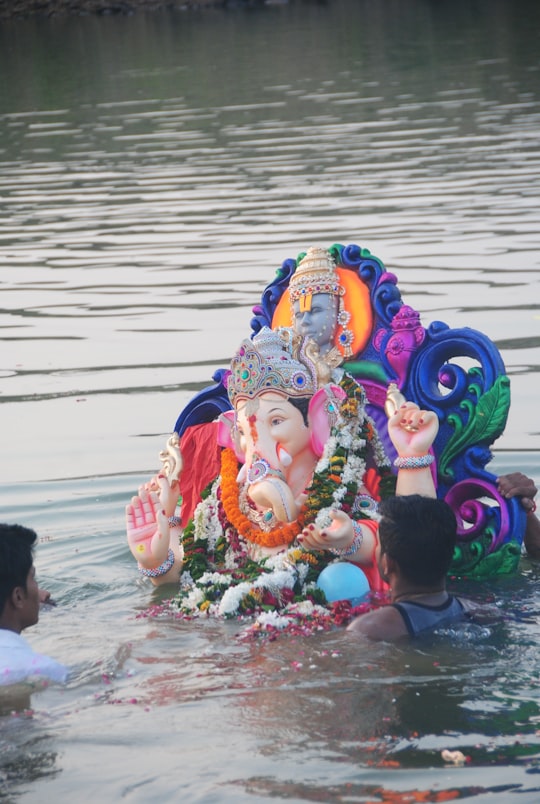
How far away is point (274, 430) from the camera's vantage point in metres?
7.19

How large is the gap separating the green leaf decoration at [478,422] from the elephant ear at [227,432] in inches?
40.8

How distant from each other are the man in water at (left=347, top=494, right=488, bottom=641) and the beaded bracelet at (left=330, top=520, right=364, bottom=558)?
39 cm

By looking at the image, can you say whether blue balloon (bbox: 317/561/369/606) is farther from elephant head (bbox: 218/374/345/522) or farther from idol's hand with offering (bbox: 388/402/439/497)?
idol's hand with offering (bbox: 388/402/439/497)

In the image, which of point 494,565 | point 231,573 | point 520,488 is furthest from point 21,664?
point 520,488

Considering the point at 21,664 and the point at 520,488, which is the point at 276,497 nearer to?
the point at 520,488

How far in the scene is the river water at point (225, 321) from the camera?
5543 millimetres

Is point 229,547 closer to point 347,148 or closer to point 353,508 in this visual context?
point 353,508

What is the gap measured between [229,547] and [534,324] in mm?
5749

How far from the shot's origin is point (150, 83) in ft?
108

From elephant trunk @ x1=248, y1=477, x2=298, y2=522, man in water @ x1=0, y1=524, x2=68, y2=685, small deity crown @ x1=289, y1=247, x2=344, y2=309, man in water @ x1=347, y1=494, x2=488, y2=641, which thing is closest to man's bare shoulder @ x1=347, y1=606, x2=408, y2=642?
man in water @ x1=347, y1=494, x2=488, y2=641

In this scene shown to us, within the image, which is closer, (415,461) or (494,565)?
(415,461)

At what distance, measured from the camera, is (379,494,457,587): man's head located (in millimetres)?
6410

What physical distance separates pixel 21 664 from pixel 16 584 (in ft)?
1.35

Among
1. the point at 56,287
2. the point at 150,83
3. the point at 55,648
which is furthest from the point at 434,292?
the point at 150,83
